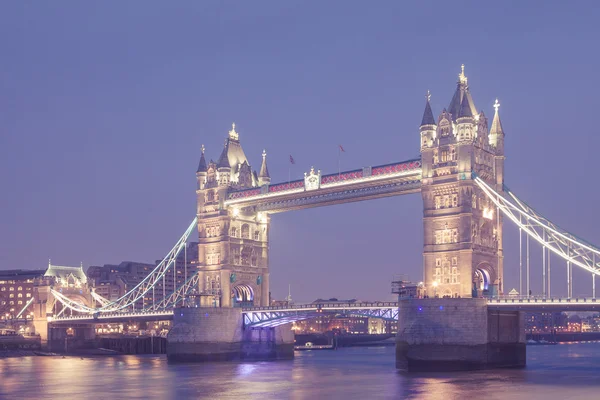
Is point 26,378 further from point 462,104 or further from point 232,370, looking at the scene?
point 462,104

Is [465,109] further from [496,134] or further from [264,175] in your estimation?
[264,175]

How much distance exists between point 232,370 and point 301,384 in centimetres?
1498

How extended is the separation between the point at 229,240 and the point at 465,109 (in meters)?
34.1

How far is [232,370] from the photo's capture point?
83688 millimetres

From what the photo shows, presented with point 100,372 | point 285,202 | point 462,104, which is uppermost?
point 462,104

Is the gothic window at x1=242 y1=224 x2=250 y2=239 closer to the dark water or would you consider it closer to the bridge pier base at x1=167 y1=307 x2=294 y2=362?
the bridge pier base at x1=167 y1=307 x2=294 y2=362

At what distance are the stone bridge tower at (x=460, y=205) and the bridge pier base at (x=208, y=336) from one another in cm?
2601

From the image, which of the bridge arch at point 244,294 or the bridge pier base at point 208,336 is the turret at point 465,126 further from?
the bridge arch at point 244,294

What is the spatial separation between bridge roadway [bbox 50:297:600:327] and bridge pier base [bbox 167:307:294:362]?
77.4 inches

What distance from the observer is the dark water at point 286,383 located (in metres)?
61.3

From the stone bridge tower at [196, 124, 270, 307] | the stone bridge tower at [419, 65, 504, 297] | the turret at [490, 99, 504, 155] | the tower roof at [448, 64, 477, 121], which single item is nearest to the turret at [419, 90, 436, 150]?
the stone bridge tower at [419, 65, 504, 297]

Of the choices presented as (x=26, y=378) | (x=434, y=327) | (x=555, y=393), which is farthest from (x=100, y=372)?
(x=555, y=393)

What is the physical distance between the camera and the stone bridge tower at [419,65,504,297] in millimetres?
80375

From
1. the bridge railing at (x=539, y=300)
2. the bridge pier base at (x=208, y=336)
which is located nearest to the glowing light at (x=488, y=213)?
the bridge railing at (x=539, y=300)
